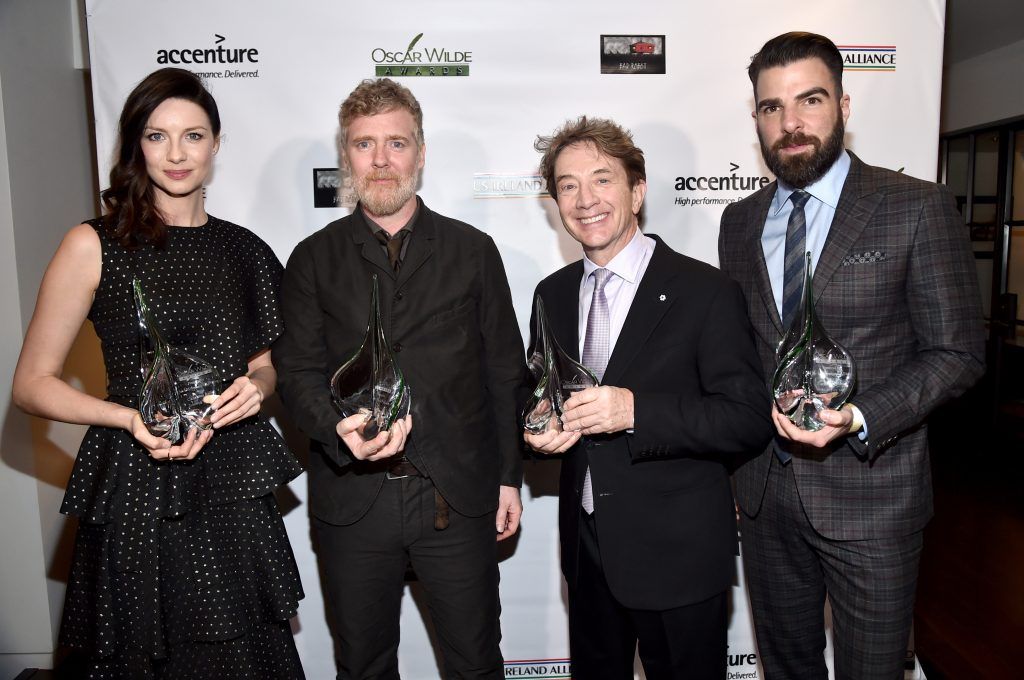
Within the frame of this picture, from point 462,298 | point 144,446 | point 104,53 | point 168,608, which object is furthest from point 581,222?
point 104,53

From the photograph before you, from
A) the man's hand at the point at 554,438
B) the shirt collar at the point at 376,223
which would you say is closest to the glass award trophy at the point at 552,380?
the man's hand at the point at 554,438

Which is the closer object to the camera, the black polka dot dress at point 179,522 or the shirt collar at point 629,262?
the black polka dot dress at point 179,522

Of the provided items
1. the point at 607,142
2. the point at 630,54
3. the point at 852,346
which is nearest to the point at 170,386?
the point at 607,142

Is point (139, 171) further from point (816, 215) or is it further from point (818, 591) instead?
point (818, 591)

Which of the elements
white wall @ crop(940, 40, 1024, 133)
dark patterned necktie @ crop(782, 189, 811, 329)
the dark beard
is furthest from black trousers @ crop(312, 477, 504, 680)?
white wall @ crop(940, 40, 1024, 133)

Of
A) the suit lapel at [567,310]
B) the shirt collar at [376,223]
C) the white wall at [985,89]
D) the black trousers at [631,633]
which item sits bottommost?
the black trousers at [631,633]

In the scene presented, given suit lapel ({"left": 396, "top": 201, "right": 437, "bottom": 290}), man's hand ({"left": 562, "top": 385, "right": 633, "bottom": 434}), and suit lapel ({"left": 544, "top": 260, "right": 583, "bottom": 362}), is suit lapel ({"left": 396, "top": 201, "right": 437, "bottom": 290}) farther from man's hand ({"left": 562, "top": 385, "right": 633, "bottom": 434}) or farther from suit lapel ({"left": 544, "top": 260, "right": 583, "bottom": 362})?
man's hand ({"left": 562, "top": 385, "right": 633, "bottom": 434})

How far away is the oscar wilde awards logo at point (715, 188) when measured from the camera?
2688 mm

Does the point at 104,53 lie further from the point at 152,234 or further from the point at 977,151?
the point at 977,151

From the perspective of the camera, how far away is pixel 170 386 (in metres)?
1.50

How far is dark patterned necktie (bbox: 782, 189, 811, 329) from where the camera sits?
5.57 ft

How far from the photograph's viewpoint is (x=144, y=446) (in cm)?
156

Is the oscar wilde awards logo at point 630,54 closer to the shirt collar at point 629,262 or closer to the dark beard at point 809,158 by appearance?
the dark beard at point 809,158

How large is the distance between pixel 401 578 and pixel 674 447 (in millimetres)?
808
